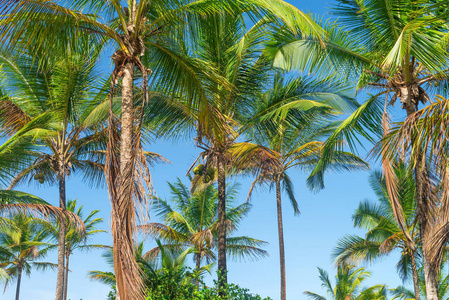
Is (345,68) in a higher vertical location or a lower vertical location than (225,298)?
higher

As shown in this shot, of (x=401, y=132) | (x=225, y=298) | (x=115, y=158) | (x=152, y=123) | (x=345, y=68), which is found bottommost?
(x=225, y=298)

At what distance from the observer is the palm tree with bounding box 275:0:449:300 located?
9.28 metres

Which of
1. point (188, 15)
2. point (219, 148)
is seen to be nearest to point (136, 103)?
point (219, 148)

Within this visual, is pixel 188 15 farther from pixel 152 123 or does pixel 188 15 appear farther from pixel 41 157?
pixel 41 157

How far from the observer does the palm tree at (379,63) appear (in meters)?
9.28

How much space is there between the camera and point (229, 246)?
22.3 metres

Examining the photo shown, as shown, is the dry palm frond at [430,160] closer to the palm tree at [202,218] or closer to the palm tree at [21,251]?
the palm tree at [202,218]

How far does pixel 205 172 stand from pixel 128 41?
19.0 feet

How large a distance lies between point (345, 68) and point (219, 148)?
11.7 ft

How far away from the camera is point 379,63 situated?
10883mm

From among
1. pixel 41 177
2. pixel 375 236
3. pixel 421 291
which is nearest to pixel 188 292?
pixel 41 177

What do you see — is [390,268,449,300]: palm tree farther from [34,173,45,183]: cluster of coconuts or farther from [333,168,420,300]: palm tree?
[34,173,45,183]: cluster of coconuts

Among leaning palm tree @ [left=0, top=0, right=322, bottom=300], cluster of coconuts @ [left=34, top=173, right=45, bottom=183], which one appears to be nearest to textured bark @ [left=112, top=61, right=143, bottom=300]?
leaning palm tree @ [left=0, top=0, right=322, bottom=300]

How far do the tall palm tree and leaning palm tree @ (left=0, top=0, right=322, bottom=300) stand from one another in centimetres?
429
